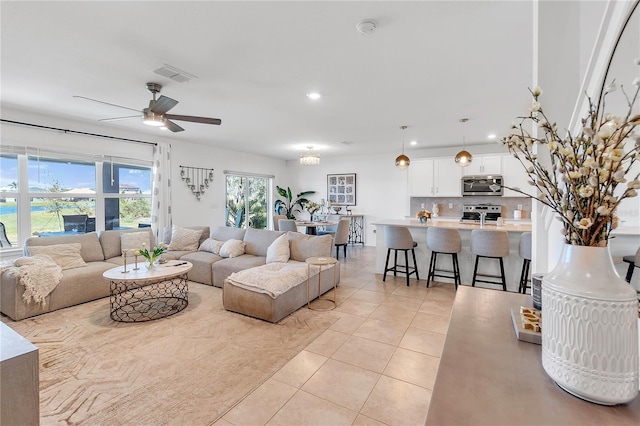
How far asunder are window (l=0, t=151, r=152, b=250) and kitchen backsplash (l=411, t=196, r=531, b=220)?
613 centimetres

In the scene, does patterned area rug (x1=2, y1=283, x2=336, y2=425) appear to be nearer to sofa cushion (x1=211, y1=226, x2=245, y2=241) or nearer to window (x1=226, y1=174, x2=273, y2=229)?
sofa cushion (x1=211, y1=226, x2=245, y2=241)

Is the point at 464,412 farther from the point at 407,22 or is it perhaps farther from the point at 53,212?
the point at 53,212

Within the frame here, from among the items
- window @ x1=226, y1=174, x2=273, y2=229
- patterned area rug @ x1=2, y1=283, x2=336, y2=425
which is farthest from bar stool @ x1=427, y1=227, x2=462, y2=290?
window @ x1=226, y1=174, x2=273, y2=229

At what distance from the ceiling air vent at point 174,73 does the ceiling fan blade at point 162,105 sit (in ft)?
0.76

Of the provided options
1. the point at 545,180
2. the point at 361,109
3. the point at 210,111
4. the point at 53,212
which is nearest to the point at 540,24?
the point at 545,180

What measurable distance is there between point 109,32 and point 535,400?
318 cm

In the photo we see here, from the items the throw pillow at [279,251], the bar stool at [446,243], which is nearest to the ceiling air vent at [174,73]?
the throw pillow at [279,251]

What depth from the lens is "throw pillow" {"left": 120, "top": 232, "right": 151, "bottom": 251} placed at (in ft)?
15.5

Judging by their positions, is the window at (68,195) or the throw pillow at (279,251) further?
the throw pillow at (279,251)

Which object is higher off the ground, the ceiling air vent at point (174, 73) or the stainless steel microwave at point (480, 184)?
the ceiling air vent at point (174, 73)

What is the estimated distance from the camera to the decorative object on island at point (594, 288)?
730mm

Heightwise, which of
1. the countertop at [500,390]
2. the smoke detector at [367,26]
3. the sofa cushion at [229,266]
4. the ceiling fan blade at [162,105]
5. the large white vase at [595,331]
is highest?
the smoke detector at [367,26]

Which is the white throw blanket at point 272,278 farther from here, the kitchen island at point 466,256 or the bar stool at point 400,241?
the kitchen island at point 466,256

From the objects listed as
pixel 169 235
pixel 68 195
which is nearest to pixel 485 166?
pixel 169 235
